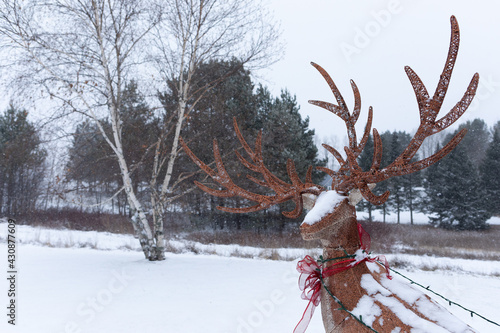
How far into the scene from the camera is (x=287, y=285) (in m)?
Result: 5.49

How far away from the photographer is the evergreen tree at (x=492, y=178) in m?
16.9


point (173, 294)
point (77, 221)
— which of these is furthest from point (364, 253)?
point (77, 221)

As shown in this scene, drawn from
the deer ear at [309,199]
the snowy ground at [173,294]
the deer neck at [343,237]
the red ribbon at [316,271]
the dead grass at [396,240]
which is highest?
the deer ear at [309,199]

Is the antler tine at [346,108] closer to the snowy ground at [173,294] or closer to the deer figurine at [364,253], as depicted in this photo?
the deer figurine at [364,253]

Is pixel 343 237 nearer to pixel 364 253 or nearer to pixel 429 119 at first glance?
pixel 364 253

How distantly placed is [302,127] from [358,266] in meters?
13.2

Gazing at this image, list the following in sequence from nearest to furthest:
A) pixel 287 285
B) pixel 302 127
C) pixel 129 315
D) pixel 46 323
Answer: pixel 46 323 → pixel 129 315 → pixel 287 285 → pixel 302 127

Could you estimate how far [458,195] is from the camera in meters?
16.4

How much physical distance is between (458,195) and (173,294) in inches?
646

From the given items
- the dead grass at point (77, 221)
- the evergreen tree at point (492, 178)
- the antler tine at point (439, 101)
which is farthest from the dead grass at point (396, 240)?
the antler tine at point (439, 101)

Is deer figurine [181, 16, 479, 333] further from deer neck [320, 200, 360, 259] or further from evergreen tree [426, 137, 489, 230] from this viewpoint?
evergreen tree [426, 137, 489, 230]

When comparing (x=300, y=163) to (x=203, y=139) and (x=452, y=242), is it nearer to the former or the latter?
(x=203, y=139)

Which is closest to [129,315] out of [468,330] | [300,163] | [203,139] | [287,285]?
[287,285]

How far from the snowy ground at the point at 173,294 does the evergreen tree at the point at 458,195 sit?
398 inches
